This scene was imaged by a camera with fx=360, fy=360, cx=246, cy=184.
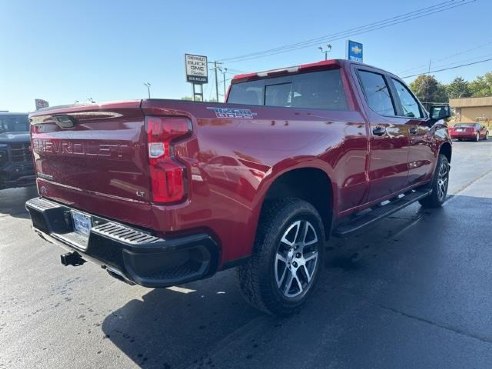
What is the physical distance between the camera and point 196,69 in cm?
2266

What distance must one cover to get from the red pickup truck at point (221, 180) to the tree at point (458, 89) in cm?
8943

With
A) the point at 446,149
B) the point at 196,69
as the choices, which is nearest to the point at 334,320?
the point at 446,149

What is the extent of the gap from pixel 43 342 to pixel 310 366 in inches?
74.6

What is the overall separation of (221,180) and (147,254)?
23.8 inches

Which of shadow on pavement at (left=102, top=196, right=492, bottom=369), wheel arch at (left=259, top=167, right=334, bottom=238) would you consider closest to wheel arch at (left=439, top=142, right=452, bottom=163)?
shadow on pavement at (left=102, top=196, right=492, bottom=369)

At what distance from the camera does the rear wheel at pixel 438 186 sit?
572 cm

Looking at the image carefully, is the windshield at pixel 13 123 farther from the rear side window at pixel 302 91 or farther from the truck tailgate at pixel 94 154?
the rear side window at pixel 302 91

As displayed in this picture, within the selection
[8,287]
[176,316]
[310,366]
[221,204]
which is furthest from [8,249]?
[310,366]

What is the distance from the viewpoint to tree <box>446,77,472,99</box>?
262ft

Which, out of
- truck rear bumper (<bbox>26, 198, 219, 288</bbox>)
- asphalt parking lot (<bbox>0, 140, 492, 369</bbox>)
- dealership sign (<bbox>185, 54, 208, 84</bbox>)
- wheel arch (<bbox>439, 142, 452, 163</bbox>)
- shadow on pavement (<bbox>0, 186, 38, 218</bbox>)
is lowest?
shadow on pavement (<bbox>0, 186, 38, 218</bbox>)

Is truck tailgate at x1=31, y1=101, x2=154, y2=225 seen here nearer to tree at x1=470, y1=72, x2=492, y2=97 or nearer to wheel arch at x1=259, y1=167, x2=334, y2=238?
wheel arch at x1=259, y1=167, x2=334, y2=238

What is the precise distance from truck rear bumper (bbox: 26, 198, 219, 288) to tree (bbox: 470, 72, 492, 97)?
9494 centimetres

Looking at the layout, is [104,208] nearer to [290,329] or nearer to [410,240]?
[290,329]

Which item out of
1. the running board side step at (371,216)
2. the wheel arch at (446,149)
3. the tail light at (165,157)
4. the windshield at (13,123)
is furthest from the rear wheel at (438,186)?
the windshield at (13,123)
